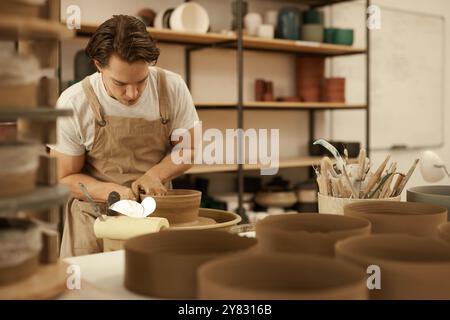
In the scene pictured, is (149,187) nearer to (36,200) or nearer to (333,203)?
(333,203)

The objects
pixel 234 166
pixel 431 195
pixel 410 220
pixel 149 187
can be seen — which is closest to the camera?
pixel 410 220

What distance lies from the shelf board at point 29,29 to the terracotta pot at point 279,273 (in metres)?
0.49

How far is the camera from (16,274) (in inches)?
38.6

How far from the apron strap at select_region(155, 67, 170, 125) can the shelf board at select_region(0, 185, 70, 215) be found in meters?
1.32

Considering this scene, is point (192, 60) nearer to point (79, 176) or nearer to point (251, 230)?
point (79, 176)

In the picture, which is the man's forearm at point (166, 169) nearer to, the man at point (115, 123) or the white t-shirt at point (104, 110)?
the man at point (115, 123)

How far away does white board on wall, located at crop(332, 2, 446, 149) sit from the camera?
16.2 feet

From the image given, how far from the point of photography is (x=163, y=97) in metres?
2.34

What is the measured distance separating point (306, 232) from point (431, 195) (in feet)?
1.92

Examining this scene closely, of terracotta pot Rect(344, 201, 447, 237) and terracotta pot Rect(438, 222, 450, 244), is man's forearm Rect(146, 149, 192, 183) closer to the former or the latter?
terracotta pot Rect(344, 201, 447, 237)

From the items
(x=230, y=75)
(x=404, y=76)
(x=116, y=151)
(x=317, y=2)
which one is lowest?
(x=116, y=151)

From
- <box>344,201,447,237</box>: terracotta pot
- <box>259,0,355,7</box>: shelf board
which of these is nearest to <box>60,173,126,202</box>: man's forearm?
<box>344,201,447,237</box>: terracotta pot

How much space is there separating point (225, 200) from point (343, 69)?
170 centimetres

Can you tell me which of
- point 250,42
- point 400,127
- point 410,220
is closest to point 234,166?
point 250,42
